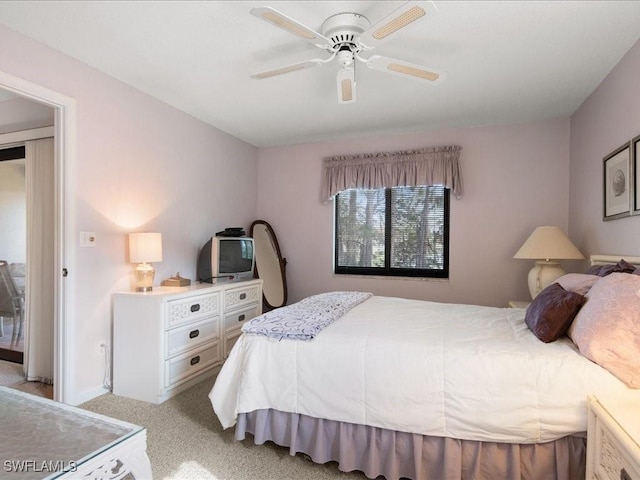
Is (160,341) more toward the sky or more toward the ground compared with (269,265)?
more toward the ground

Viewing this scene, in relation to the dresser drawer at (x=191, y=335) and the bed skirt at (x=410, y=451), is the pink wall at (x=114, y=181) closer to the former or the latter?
the dresser drawer at (x=191, y=335)

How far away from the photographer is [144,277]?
2629 mm

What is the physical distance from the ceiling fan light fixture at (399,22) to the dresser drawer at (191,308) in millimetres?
2145

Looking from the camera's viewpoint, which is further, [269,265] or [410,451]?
[269,265]

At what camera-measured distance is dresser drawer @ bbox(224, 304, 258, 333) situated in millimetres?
3084

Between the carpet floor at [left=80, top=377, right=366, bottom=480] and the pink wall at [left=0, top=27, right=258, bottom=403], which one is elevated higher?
the pink wall at [left=0, top=27, right=258, bottom=403]

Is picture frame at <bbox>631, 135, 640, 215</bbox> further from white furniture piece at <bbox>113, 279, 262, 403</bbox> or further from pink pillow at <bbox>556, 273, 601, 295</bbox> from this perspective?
white furniture piece at <bbox>113, 279, 262, 403</bbox>

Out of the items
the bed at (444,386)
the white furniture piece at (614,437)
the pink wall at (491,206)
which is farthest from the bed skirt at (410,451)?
the pink wall at (491,206)

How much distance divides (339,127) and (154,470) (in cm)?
327

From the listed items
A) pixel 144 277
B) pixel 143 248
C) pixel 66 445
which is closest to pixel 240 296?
pixel 144 277

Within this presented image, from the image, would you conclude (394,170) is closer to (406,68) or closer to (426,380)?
(406,68)

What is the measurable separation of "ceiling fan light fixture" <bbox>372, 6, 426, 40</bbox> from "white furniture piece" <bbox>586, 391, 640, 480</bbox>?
66.1 inches

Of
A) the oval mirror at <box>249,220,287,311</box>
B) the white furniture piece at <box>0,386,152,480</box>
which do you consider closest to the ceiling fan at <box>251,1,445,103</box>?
the white furniture piece at <box>0,386,152,480</box>

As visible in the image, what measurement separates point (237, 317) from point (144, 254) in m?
1.05
